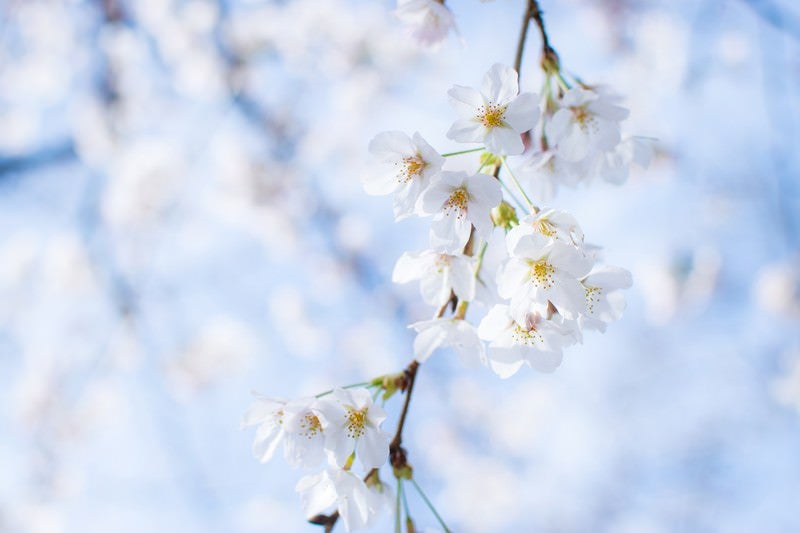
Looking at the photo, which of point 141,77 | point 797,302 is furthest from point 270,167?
point 797,302

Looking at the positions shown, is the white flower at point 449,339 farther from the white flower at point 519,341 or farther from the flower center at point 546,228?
the flower center at point 546,228

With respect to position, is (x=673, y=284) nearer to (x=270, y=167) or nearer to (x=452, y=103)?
(x=270, y=167)

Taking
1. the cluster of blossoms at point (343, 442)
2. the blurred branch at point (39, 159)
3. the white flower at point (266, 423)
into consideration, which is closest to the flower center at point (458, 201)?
the cluster of blossoms at point (343, 442)

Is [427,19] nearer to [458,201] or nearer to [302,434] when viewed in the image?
[458,201]

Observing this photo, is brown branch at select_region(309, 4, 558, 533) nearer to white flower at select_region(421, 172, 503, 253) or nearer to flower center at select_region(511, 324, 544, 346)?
white flower at select_region(421, 172, 503, 253)

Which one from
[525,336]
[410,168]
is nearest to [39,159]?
[410,168]

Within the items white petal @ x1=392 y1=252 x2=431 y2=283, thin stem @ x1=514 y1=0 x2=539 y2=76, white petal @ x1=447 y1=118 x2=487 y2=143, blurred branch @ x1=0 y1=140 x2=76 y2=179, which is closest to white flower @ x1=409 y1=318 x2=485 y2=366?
white petal @ x1=392 y1=252 x2=431 y2=283

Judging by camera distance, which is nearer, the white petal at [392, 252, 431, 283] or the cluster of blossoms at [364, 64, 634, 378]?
the cluster of blossoms at [364, 64, 634, 378]
